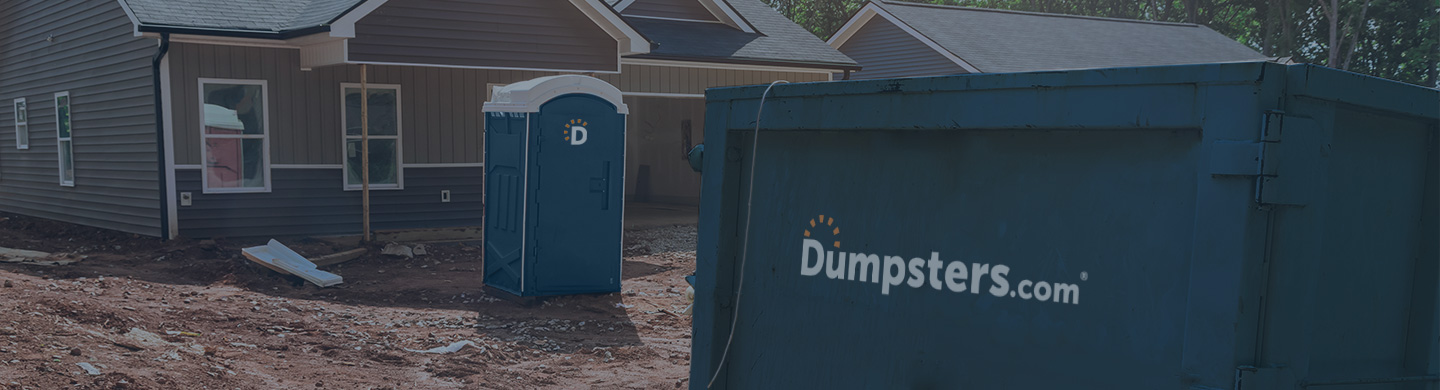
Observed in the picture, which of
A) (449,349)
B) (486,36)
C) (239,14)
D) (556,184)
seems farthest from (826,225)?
(239,14)

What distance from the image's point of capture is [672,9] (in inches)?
783

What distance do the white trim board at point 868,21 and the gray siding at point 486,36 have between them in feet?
32.4

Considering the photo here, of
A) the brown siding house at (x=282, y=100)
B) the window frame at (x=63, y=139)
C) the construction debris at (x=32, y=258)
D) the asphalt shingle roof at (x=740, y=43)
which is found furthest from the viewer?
the asphalt shingle roof at (x=740, y=43)

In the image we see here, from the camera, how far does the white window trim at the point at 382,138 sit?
1420cm

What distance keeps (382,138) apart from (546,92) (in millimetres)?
5784

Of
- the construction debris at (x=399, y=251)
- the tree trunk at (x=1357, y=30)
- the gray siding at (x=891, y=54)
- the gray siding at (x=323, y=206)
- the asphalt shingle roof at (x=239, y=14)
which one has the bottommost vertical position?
the construction debris at (x=399, y=251)

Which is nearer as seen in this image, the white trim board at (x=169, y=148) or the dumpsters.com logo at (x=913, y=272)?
the dumpsters.com logo at (x=913, y=272)

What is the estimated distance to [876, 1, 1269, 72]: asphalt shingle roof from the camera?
2364cm

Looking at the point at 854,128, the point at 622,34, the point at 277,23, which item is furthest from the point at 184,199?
the point at 854,128

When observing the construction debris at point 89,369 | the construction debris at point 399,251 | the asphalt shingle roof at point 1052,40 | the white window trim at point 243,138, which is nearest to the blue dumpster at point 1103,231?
the construction debris at point 89,369

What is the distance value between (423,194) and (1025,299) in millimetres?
13073

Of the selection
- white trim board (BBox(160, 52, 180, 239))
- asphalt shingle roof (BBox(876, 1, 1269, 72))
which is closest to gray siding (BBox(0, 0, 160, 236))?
white trim board (BBox(160, 52, 180, 239))

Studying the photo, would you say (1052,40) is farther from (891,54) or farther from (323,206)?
(323,206)

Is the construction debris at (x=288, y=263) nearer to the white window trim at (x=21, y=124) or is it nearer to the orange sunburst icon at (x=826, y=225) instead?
the white window trim at (x=21, y=124)
